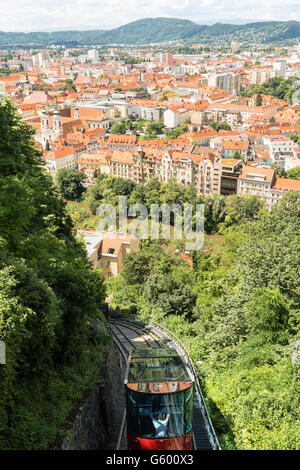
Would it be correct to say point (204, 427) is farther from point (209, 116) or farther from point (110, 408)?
point (209, 116)

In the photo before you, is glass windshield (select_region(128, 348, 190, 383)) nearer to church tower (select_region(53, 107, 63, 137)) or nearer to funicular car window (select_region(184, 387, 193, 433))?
funicular car window (select_region(184, 387, 193, 433))

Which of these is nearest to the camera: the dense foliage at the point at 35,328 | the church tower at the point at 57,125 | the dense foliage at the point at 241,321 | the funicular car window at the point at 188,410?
the dense foliage at the point at 35,328

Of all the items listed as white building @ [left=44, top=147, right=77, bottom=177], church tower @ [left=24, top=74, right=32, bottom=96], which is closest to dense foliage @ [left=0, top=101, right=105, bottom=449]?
white building @ [left=44, top=147, right=77, bottom=177]

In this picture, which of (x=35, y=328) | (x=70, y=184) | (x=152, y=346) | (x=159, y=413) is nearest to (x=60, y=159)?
(x=70, y=184)

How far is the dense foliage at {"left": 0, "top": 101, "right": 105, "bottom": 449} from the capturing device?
8031 millimetres

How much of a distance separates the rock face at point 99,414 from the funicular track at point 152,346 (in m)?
0.34

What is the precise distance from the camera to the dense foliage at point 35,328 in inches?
316

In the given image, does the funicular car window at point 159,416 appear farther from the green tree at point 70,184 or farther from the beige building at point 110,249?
the green tree at point 70,184

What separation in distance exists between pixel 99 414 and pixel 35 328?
3829 mm

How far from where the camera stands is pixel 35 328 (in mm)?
9047

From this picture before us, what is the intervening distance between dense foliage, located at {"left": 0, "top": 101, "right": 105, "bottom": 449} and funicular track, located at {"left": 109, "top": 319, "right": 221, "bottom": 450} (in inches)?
83.5

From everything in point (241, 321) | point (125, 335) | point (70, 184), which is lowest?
point (70, 184)

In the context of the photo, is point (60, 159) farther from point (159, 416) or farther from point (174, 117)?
point (159, 416)

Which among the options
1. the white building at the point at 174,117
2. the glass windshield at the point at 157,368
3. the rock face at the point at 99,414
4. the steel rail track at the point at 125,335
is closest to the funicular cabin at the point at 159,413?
the glass windshield at the point at 157,368
